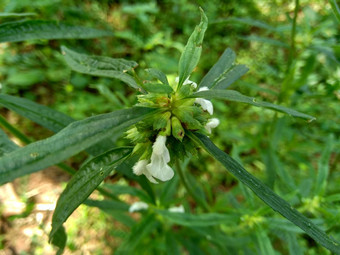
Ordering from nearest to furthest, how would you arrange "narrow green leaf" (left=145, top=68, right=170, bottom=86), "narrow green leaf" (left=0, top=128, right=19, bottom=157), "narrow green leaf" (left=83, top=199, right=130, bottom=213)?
"narrow green leaf" (left=145, top=68, right=170, bottom=86), "narrow green leaf" (left=0, top=128, right=19, bottom=157), "narrow green leaf" (left=83, top=199, right=130, bottom=213)

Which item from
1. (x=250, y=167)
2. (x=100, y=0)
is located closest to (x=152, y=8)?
(x=100, y=0)

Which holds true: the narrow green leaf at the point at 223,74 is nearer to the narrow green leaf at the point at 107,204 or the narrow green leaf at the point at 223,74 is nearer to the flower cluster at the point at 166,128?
the flower cluster at the point at 166,128

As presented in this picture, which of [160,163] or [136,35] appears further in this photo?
[136,35]

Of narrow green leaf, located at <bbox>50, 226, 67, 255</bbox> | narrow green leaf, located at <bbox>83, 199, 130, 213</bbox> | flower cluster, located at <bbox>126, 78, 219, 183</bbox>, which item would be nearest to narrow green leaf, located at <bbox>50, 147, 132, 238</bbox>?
flower cluster, located at <bbox>126, 78, 219, 183</bbox>

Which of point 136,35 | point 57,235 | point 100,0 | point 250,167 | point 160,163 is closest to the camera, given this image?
point 160,163

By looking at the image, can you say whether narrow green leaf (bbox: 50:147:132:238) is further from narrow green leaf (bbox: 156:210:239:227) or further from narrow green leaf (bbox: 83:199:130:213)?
narrow green leaf (bbox: 156:210:239:227)

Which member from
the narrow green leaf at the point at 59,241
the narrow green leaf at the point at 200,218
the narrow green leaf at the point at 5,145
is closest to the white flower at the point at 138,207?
the narrow green leaf at the point at 200,218

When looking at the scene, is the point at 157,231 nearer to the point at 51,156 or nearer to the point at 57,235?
the point at 57,235
